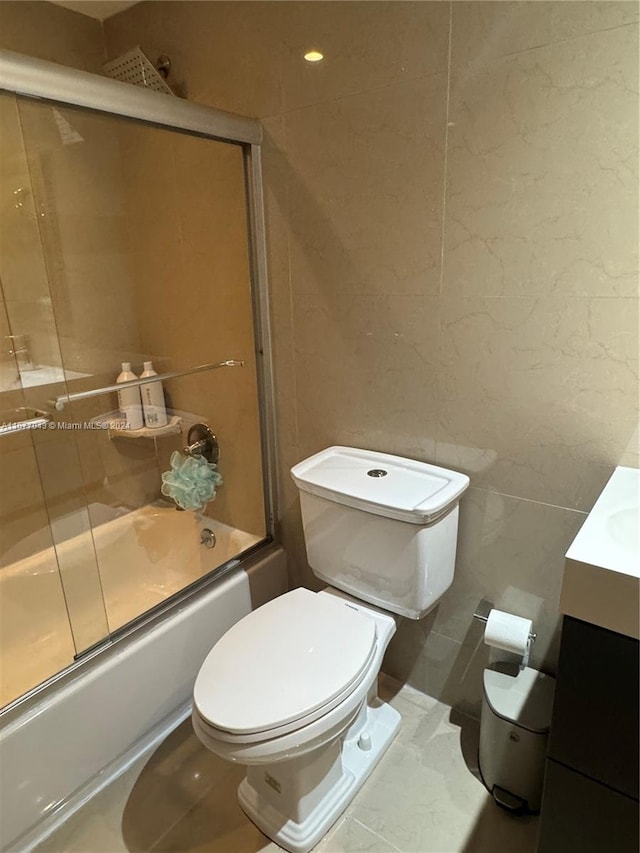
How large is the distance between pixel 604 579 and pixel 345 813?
990mm

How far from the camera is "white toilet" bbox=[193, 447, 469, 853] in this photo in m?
1.11

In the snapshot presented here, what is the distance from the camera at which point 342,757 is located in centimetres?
146

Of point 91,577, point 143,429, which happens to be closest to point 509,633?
point 91,577

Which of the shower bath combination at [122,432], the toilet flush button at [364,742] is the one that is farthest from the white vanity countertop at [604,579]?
the shower bath combination at [122,432]

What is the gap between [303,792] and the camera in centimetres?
127

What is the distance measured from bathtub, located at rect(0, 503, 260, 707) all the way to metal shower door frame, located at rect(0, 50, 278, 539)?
323 millimetres

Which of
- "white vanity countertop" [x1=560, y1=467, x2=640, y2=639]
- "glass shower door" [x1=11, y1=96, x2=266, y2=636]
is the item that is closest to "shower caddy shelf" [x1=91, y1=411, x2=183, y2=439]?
"glass shower door" [x1=11, y1=96, x2=266, y2=636]

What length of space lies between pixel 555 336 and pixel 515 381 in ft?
0.45

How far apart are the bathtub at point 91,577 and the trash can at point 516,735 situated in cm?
92

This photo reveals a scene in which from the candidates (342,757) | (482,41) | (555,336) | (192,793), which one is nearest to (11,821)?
(192,793)

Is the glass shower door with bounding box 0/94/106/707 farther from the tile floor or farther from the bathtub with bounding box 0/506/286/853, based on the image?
the tile floor

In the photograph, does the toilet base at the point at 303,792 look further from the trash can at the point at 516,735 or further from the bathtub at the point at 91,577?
the bathtub at the point at 91,577

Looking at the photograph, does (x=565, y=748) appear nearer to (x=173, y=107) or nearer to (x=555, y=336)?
(x=555, y=336)

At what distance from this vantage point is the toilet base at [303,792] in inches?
49.8
